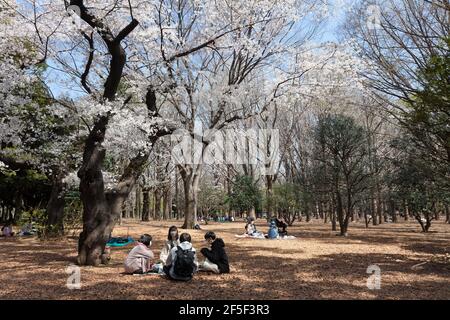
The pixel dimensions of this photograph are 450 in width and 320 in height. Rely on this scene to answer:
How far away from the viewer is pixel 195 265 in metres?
6.34

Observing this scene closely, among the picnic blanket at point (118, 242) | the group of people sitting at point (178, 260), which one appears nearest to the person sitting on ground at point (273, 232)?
the picnic blanket at point (118, 242)

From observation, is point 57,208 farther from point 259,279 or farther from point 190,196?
point 259,279

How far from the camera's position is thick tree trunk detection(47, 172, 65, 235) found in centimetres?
1310

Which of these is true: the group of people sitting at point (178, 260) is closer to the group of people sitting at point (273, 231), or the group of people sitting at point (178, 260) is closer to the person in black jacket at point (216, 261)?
the person in black jacket at point (216, 261)

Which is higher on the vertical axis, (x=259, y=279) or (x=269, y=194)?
(x=269, y=194)

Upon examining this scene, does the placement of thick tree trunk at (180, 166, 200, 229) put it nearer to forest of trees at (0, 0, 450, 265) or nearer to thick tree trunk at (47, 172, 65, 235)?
forest of trees at (0, 0, 450, 265)

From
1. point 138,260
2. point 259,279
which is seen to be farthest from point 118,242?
point 259,279

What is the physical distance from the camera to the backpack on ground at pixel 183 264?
19.9 ft

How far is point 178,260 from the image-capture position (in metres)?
6.09

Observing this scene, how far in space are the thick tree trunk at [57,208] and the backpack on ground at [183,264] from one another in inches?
338

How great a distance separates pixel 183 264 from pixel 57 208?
8.92 meters
